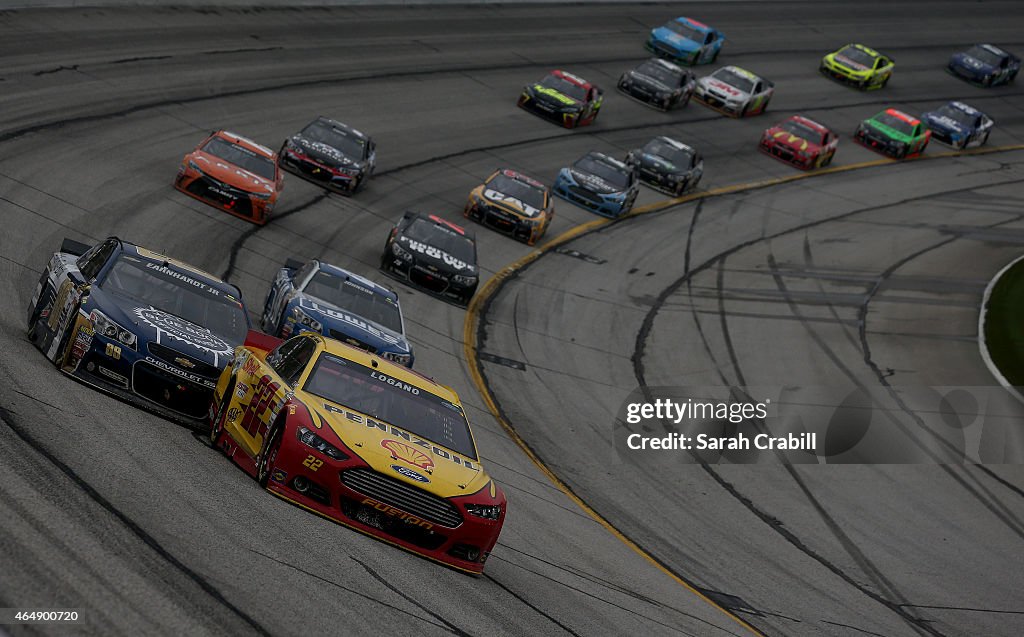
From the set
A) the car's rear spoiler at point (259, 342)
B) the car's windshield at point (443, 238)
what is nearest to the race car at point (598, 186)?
the car's windshield at point (443, 238)

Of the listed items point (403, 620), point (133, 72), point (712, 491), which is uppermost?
point (403, 620)

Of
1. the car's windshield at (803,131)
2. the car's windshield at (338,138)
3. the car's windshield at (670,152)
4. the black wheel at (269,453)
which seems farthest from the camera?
the car's windshield at (803,131)

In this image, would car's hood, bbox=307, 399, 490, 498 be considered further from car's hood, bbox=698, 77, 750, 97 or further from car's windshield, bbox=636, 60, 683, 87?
car's hood, bbox=698, 77, 750, 97

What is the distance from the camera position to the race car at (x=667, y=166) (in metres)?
35.9

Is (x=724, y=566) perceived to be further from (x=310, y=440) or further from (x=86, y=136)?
(x=86, y=136)

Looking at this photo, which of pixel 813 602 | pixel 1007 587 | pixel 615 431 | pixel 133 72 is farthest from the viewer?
pixel 133 72

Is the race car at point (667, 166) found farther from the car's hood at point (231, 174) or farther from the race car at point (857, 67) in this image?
the race car at point (857, 67)

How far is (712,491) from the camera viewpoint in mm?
18172

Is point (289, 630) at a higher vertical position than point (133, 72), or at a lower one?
higher

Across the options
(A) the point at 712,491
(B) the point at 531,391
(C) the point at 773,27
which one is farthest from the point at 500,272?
(C) the point at 773,27

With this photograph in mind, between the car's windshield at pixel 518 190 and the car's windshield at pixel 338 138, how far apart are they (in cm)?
287

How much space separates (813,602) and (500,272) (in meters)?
13.4

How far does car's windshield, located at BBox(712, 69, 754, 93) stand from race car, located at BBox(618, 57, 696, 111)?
167 cm
